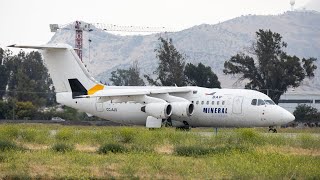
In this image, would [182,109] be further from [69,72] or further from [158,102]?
[69,72]

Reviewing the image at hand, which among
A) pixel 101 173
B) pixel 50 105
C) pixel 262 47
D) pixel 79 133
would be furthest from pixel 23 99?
pixel 101 173

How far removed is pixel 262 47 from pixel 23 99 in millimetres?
29707

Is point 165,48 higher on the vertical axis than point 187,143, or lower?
higher

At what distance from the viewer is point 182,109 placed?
43.0m

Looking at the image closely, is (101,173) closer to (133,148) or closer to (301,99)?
(133,148)

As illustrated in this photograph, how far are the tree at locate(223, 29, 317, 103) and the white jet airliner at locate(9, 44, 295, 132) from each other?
3421 centimetres

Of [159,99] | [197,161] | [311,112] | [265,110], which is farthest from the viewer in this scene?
[311,112]

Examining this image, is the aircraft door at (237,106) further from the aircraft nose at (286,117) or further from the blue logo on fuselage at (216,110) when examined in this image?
the aircraft nose at (286,117)

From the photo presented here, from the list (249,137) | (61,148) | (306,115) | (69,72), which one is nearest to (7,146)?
(61,148)

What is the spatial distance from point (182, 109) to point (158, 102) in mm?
1785

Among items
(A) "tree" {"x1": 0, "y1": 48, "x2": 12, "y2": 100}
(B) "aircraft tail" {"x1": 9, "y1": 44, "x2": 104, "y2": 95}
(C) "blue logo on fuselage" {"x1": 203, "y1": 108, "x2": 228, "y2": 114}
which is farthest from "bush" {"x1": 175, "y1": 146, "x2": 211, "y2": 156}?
(A) "tree" {"x1": 0, "y1": 48, "x2": 12, "y2": 100}

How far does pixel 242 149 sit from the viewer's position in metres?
26.5

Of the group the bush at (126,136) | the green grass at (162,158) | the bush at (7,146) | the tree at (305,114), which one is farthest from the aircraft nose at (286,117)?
the tree at (305,114)

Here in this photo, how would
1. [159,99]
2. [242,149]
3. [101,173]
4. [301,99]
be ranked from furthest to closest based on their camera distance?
[301,99] → [159,99] → [242,149] → [101,173]
